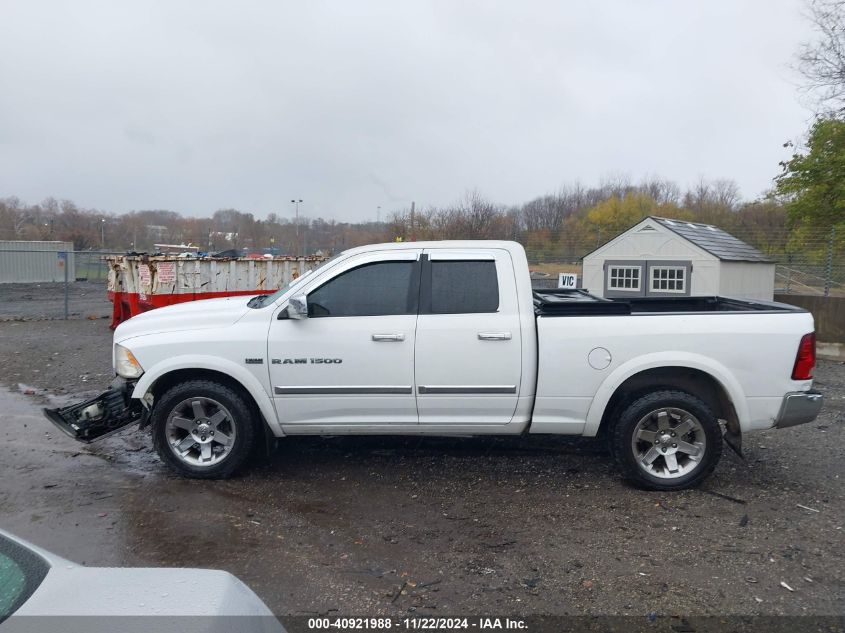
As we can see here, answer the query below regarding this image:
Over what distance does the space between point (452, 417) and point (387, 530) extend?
111cm

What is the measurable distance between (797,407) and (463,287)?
106 inches

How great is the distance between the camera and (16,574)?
2.04 meters

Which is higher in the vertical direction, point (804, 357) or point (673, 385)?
point (804, 357)

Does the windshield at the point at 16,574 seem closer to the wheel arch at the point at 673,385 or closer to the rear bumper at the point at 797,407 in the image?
the wheel arch at the point at 673,385

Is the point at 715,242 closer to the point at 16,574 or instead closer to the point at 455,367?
the point at 455,367

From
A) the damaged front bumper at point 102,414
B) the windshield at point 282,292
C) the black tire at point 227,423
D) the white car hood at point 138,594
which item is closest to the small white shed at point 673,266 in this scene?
the windshield at point 282,292

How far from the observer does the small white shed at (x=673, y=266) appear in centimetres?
1245

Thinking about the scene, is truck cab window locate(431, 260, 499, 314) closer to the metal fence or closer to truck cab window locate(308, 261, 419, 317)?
truck cab window locate(308, 261, 419, 317)

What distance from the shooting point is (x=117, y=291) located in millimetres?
14328

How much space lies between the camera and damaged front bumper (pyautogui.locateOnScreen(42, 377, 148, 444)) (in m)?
5.45

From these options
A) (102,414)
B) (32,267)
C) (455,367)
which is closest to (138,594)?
(455,367)

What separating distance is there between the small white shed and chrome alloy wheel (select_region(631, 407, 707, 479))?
777cm

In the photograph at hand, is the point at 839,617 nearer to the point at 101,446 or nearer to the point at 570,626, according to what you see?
the point at 570,626

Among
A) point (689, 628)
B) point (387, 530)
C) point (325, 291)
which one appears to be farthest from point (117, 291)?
point (689, 628)
